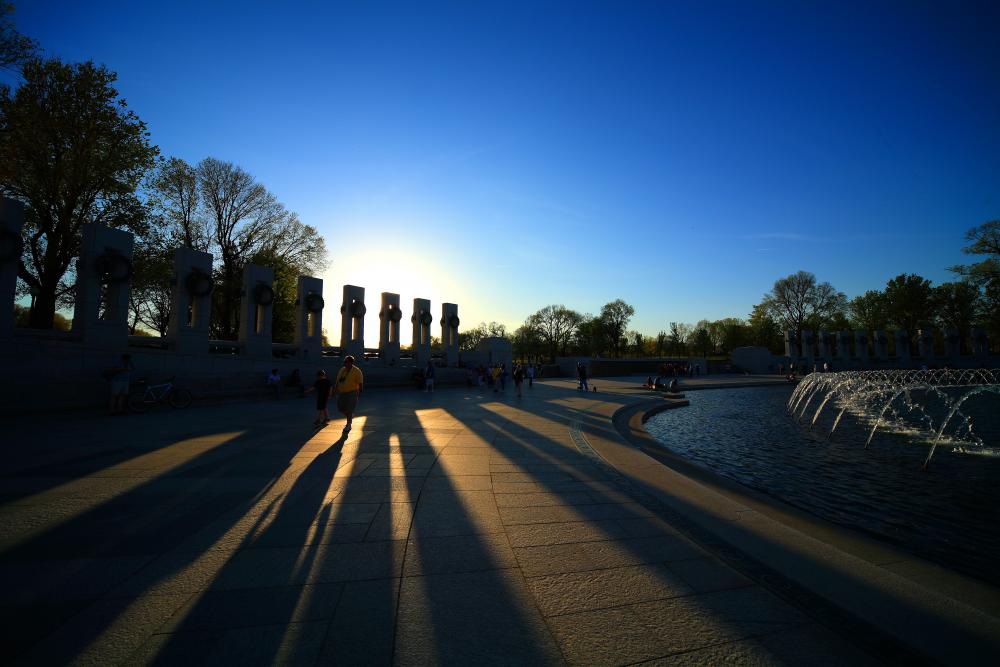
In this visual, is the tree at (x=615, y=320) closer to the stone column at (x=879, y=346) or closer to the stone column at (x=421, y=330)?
the stone column at (x=879, y=346)

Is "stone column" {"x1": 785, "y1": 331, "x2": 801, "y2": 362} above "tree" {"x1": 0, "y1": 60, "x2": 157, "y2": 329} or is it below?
below

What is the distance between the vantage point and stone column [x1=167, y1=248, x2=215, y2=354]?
16969 mm

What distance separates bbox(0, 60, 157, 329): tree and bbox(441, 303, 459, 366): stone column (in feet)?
62.2

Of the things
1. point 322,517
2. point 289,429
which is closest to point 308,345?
point 289,429

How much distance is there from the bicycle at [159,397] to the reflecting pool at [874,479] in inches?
612

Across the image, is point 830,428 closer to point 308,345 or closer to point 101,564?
point 101,564

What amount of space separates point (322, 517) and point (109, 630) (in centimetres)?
211

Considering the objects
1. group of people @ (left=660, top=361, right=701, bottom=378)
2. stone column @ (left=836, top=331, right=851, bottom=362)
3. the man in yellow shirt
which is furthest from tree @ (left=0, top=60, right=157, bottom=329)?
stone column @ (left=836, top=331, right=851, bottom=362)

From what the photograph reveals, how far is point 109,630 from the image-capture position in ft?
8.38

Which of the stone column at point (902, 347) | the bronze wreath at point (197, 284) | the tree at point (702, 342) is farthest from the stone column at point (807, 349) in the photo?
the bronze wreath at point (197, 284)

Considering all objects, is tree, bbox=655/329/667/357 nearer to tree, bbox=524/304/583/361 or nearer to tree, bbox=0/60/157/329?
tree, bbox=524/304/583/361

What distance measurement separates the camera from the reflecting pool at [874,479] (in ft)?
16.6

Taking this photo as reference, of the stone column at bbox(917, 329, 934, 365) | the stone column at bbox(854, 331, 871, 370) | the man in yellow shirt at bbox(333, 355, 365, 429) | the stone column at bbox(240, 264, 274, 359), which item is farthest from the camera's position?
the stone column at bbox(917, 329, 934, 365)

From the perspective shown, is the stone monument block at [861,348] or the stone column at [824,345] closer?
the stone column at [824,345]
